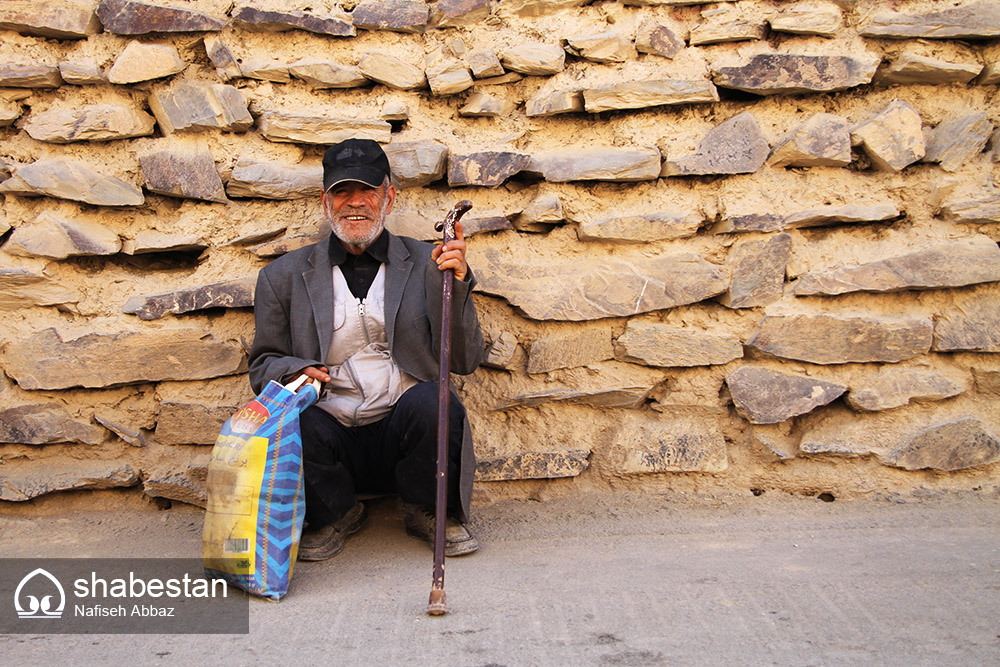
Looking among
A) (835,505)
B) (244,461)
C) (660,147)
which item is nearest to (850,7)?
(660,147)

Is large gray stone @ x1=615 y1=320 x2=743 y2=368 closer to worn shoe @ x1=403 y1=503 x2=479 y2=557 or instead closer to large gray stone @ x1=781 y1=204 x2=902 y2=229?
large gray stone @ x1=781 y1=204 x2=902 y2=229

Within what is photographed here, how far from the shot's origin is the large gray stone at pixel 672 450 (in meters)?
3.02

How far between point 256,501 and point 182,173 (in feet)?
4.53

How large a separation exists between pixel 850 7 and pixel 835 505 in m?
1.85

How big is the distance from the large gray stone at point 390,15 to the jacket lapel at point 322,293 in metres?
0.94

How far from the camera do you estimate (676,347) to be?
302cm

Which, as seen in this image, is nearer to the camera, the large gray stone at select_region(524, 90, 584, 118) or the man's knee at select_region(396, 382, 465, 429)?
the man's knee at select_region(396, 382, 465, 429)

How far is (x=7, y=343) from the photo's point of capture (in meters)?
2.99

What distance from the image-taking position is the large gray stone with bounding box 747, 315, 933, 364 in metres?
2.96

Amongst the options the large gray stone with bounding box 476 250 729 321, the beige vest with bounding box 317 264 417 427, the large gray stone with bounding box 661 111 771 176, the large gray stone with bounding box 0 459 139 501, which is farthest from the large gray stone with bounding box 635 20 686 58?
the large gray stone with bounding box 0 459 139 501

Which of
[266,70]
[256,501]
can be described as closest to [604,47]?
[266,70]

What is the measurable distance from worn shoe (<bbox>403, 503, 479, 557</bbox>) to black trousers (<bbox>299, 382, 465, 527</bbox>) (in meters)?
0.06

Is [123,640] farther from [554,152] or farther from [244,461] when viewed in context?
[554,152]
